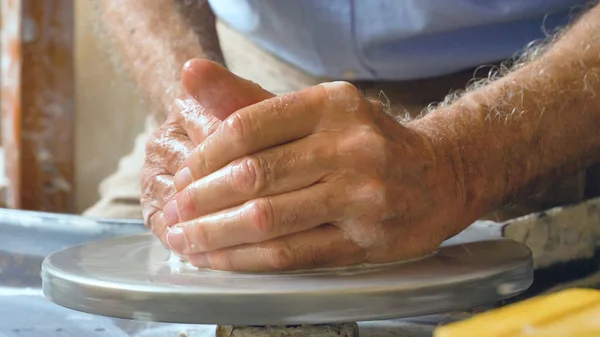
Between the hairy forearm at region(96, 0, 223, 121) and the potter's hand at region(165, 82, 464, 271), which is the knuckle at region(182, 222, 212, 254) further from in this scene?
the hairy forearm at region(96, 0, 223, 121)

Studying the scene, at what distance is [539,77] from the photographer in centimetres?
86

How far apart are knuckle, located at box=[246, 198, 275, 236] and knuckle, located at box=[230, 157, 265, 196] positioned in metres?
0.01

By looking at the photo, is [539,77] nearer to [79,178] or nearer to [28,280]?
[28,280]

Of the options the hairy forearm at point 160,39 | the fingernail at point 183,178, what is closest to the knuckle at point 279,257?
the fingernail at point 183,178

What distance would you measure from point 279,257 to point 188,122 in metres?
0.21

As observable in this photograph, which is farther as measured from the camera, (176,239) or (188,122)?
(188,122)

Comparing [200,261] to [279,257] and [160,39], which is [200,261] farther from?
[160,39]

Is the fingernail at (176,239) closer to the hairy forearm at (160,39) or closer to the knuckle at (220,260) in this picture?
the knuckle at (220,260)

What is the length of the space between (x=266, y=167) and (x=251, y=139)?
28 mm

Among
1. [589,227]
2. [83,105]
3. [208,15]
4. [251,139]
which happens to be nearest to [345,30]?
[208,15]

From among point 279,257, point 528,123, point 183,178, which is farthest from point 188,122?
point 528,123

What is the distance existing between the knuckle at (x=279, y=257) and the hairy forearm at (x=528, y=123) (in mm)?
192

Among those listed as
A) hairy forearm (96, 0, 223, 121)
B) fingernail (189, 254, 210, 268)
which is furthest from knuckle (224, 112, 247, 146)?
hairy forearm (96, 0, 223, 121)

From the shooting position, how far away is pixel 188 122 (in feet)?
2.57
